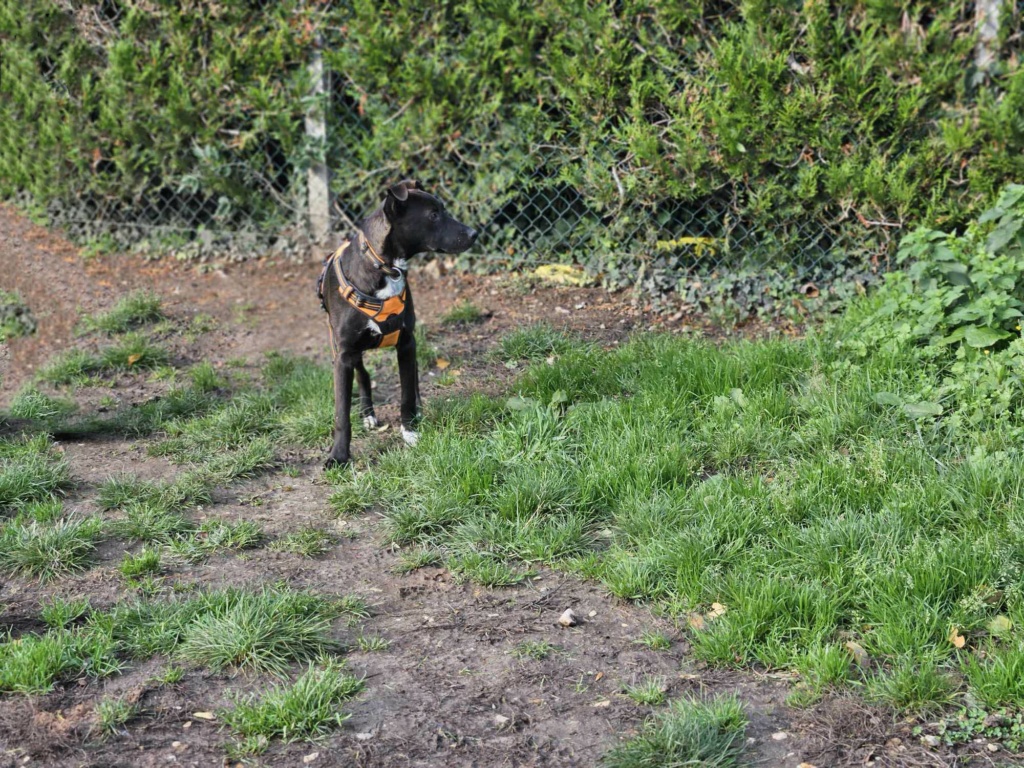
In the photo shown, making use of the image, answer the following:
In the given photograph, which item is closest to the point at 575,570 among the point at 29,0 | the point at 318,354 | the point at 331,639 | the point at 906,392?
the point at 331,639

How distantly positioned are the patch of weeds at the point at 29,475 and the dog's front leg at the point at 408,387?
1.62 m

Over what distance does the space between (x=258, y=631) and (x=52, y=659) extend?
0.66m

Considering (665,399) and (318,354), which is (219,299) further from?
(665,399)

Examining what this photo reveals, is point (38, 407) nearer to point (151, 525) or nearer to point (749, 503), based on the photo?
point (151, 525)

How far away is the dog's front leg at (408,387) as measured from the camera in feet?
16.5

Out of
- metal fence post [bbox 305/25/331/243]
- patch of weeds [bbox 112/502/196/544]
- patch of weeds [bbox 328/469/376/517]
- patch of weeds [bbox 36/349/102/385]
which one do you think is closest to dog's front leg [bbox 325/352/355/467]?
→ patch of weeds [bbox 328/469/376/517]

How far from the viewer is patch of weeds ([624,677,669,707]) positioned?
326 cm

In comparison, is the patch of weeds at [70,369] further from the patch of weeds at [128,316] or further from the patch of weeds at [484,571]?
the patch of weeds at [484,571]

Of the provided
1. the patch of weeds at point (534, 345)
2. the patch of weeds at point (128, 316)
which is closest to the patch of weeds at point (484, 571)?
the patch of weeds at point (534, 345)

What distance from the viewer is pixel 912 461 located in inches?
171

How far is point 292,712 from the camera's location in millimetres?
3141

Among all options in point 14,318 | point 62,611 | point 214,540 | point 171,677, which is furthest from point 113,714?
point 14,318

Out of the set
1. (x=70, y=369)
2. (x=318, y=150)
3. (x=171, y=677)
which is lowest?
(x=171, y=677)

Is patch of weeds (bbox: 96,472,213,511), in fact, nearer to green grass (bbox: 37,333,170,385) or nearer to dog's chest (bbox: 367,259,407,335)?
dog's chest (bbox: 367,259,407,335)
